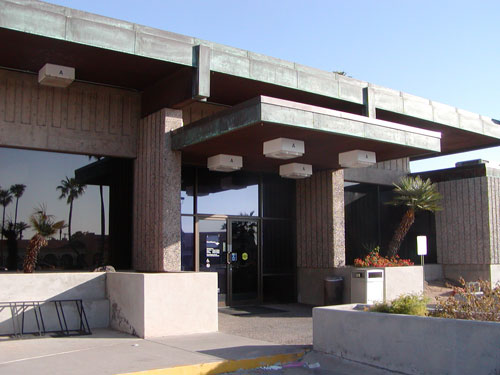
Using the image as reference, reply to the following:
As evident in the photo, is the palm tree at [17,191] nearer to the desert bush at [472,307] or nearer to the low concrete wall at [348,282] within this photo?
the low concrete wall at [348,282]

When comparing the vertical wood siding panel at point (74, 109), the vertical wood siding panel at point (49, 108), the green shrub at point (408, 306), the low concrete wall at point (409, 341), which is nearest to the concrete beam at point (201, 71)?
the vertical wood siding panel at point (74, 109)

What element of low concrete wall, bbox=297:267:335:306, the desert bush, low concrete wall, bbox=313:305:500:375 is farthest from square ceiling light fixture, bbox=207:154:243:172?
the desert bush

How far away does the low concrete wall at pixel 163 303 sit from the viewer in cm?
1000

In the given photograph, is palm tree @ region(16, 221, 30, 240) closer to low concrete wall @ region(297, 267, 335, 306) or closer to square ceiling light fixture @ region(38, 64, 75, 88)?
square ceiling light fixture @ region(38, 64, 75, 88)

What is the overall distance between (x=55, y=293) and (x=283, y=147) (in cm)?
543

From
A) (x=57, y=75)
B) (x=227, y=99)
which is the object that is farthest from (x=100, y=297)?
(x=227, y=99)

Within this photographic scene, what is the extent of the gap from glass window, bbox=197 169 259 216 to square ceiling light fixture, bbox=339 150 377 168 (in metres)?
3.34

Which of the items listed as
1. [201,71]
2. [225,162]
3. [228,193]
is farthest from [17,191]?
[228,193]

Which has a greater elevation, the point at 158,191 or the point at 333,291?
the point at 158,191

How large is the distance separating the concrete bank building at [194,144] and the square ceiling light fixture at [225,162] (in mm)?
48

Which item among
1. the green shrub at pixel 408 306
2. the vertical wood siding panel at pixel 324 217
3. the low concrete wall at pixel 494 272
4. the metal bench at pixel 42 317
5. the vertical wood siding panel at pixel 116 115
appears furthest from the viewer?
the low concrete wall at pixel 494 272

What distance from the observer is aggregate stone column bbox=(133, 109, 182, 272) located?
11.9m

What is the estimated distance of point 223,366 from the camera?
7797mm

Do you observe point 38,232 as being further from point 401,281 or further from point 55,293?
point 401,281
